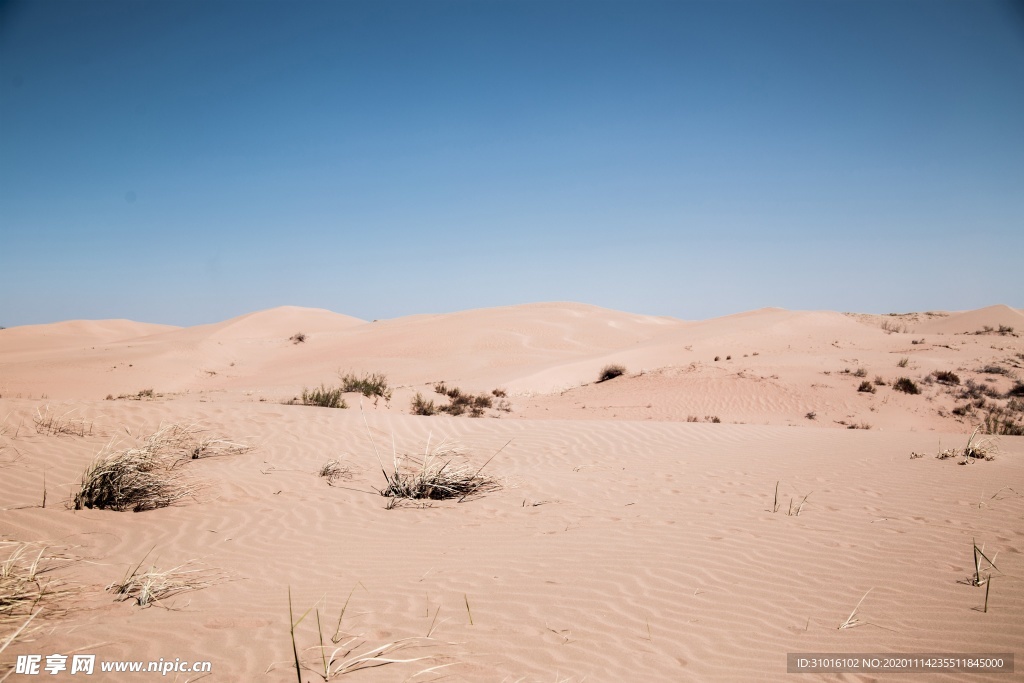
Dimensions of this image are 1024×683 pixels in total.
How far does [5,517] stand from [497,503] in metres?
4.90

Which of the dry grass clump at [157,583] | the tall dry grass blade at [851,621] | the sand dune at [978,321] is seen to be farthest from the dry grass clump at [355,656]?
the sand dune at [978,321]

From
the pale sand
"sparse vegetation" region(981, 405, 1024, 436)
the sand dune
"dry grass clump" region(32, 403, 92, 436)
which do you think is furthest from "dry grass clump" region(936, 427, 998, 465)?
the sand dune

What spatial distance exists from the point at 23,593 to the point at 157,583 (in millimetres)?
728

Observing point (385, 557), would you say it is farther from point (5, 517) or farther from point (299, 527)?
point (5, 517)

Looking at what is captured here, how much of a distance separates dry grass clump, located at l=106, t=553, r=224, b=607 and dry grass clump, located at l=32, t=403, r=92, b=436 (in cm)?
565

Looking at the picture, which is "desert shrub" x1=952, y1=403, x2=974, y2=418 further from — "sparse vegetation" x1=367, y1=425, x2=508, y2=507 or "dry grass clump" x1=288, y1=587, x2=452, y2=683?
Result: "dry grass clump" x1=288, y1=587, x2=452, y2=683

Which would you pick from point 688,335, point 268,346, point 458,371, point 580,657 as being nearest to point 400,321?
point 268,346

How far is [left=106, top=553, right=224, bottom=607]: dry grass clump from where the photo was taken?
12.1 ft

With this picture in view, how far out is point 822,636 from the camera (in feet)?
11.2

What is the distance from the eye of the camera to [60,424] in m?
8.57

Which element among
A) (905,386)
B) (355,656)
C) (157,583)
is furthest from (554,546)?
(905,386)
